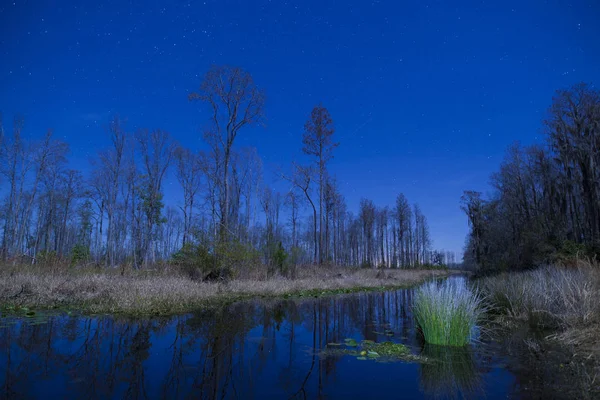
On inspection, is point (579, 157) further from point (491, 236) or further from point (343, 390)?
point (343, 390)

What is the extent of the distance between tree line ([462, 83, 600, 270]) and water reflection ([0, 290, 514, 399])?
16546 mm

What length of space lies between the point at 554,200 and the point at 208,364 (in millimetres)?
35792

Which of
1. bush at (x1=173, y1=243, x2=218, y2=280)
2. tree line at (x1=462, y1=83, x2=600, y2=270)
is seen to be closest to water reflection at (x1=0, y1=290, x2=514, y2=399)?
bush at (x1=173, y1=243, x2=218, y2=280)

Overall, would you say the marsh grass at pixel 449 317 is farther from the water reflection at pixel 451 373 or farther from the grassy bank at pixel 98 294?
the grassy bank at pixel 98 294


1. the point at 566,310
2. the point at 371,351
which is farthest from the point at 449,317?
the point at 566,310

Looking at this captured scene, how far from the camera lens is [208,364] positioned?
4.73m

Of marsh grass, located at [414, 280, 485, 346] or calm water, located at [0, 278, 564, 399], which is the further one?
marsh grass, located at [414, 280, 485, 346]

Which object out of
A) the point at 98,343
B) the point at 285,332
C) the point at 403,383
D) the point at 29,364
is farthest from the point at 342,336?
the point at 29,364

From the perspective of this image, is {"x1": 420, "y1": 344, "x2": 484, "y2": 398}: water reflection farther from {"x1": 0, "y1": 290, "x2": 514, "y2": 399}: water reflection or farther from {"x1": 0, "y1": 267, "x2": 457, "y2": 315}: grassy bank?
{"x1": 0, "y1": 267, "x2": 457, "y2": 315}: grassy bank

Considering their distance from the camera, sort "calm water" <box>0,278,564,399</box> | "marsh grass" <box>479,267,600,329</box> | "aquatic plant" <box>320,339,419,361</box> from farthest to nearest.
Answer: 1. "marsh grass" <box>479,267,600,329</box>
2. "aquatic plant" <box>320,339,419,361</box>
3. "calm water" <box>0,278,564,399</box>

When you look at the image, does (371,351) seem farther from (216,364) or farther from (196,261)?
(196,261)

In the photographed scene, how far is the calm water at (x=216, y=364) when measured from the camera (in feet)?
12.3

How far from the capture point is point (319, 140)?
25.2m

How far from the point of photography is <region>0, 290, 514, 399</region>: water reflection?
3.77m
